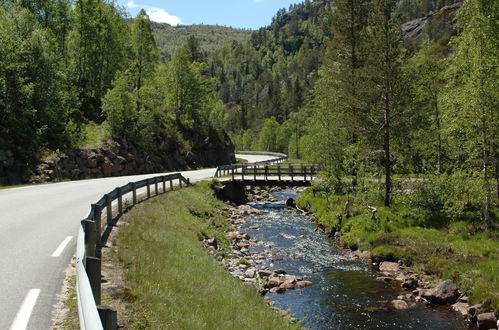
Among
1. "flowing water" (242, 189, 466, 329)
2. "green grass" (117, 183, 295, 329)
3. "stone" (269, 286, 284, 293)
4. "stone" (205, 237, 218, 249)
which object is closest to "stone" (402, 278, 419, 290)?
"flowing water" (242, 189, 466, 329)

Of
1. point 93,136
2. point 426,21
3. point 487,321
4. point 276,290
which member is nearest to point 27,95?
point 93,136

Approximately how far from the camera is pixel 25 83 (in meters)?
34.3

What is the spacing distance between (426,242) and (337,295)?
21.3ft

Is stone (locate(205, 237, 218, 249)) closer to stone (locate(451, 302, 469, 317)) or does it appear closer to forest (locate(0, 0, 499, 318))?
forest (locate(0, 0, 499, 318))

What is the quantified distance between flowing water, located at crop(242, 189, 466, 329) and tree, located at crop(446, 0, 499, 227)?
714 centimetres

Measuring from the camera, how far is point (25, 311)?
21.6 ft

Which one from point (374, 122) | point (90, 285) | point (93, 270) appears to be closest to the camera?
point (90, 285)

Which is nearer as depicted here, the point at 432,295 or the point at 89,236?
the point at 89,236

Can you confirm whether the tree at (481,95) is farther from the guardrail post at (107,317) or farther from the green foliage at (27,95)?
the green foliage at (27,95)

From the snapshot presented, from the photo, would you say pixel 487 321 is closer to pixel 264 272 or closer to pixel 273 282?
pixel 273 282

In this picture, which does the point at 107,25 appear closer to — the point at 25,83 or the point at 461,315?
the point at 25,83

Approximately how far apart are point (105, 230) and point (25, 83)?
26.7 meters

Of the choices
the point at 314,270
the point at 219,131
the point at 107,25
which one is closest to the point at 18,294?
the point at 314,270

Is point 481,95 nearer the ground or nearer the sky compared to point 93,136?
nearer the sky
